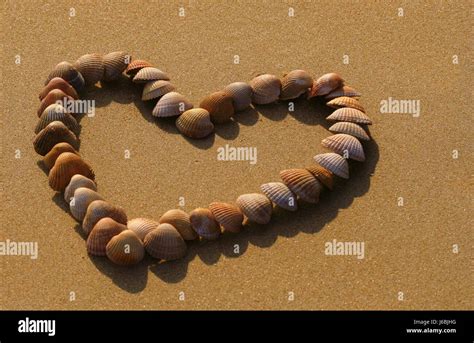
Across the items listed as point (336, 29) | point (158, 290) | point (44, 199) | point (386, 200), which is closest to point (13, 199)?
point (44, 199)

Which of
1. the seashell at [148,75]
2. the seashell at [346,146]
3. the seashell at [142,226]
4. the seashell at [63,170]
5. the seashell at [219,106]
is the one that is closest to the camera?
the seashell at [142,226]

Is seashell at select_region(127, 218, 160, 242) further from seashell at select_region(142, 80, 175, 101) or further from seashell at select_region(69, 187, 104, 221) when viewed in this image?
seashell at select_region(142, 80, 175, 101)

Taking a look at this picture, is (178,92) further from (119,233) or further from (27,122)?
(119,233)

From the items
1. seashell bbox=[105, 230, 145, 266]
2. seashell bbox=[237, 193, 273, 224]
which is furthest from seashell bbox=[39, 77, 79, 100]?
seashell bbox=[237, 193, 273, 224]

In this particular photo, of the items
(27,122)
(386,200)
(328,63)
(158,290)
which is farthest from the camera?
(328,63)

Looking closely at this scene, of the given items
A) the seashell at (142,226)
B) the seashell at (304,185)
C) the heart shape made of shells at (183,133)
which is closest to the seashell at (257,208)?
the heart shape made of shells at (183,133)

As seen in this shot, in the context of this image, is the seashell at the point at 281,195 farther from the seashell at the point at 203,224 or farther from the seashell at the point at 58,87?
the seashell at the point at 58,87
